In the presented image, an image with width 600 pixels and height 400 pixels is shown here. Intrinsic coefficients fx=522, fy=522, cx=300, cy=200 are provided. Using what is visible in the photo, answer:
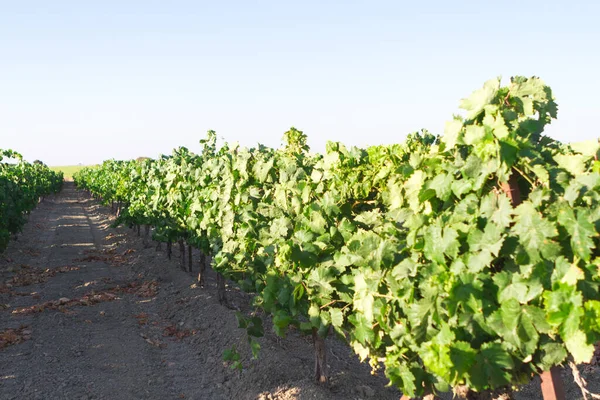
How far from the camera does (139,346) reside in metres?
8.74

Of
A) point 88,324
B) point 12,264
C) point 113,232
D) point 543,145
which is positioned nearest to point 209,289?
point 88,324

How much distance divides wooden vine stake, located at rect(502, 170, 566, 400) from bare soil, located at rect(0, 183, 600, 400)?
6.52 ft

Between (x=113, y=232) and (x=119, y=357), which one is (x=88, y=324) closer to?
(x=119, y=357)

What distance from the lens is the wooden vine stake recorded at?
10.7 ft

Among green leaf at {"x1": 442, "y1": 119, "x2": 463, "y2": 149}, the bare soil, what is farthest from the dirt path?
green leaf at {"x1": 442, "y1": 119, "x2": 463, "y2": 149}

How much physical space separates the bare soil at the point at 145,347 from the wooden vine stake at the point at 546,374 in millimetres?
1986

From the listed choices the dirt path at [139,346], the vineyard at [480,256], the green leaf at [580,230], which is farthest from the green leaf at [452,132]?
the dirt path at [139,346]

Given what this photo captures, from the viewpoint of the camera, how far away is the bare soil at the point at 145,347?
705 cm

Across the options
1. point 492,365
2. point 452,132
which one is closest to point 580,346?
point 492,365

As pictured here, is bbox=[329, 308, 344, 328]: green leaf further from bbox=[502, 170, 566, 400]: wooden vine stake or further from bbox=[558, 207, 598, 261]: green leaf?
bbox=[558, 207, 598, 261]: green leaf

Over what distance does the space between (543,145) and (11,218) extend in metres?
17.4

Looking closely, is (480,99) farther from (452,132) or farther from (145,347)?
(145,347)

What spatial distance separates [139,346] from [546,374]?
7.00 meters

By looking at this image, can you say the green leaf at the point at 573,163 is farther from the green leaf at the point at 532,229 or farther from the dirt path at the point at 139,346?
the dirt path at the point at 139,346
